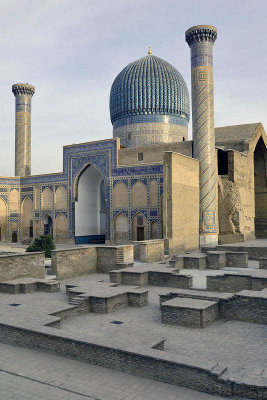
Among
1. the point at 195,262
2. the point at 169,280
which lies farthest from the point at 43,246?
the point at 169,280

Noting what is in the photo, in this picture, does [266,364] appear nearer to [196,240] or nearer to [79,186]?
[196,240]

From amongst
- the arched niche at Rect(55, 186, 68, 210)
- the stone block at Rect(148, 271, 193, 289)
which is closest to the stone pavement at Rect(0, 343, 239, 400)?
the stone block at Rect(148, 271, 193, 289)

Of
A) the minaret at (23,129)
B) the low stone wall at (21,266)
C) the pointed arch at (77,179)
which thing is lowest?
the low stone wall at (21,266)

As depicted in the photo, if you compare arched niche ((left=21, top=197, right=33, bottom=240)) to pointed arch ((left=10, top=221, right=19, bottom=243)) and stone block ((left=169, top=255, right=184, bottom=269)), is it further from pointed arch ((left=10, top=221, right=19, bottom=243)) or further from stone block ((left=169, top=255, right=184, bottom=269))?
stone block ((left=169, top=255, right=184, bottom=269))

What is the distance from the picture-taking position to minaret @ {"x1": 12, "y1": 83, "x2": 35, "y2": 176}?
28284 millimetres

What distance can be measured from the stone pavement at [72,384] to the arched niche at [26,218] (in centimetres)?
2150

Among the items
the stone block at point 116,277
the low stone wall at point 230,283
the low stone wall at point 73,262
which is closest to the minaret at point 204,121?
the low stone wall at point 73,262

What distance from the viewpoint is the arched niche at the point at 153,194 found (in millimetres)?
20047

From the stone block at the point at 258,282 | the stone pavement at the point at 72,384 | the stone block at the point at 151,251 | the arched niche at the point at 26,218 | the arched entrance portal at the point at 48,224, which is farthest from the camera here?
the arched niche at the point at 26,218

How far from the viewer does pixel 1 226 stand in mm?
25641

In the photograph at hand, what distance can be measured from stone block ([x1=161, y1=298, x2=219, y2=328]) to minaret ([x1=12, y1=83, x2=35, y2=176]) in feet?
75.4

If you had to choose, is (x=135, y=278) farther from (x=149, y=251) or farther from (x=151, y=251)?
(x=151, y=251)

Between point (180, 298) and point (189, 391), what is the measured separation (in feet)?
10.9

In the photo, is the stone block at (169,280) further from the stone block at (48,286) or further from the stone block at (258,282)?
the stone block at (48,286)
